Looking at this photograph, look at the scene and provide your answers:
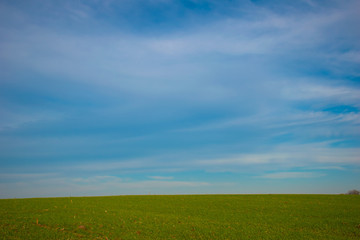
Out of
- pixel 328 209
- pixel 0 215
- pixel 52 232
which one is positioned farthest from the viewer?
pixel 328 209

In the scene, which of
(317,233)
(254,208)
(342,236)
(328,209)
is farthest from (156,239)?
(328,209)

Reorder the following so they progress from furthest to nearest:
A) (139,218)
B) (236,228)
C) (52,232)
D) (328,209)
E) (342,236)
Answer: (328,209) → (139,218) → (236,228) → (342,236) → (52,232)

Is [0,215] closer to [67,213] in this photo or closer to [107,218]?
[67,213]

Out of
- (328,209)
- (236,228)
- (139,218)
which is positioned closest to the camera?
(236,228)

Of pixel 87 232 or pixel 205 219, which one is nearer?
pixel 87 232

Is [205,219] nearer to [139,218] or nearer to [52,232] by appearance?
[139,218]

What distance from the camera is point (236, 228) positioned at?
18.5 meters

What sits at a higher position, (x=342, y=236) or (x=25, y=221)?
(x=25, y=221)

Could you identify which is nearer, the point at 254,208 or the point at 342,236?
the point at 342,236

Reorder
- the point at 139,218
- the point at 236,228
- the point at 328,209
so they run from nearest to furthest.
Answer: the point at 236,228 → the point at 139,218 → the point at 328,209

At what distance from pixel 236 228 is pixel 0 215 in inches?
738

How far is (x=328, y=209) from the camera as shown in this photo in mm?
26016

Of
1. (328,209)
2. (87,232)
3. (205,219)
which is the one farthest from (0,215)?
(328,209)

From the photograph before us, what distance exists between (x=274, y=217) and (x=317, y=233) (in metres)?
4.86
